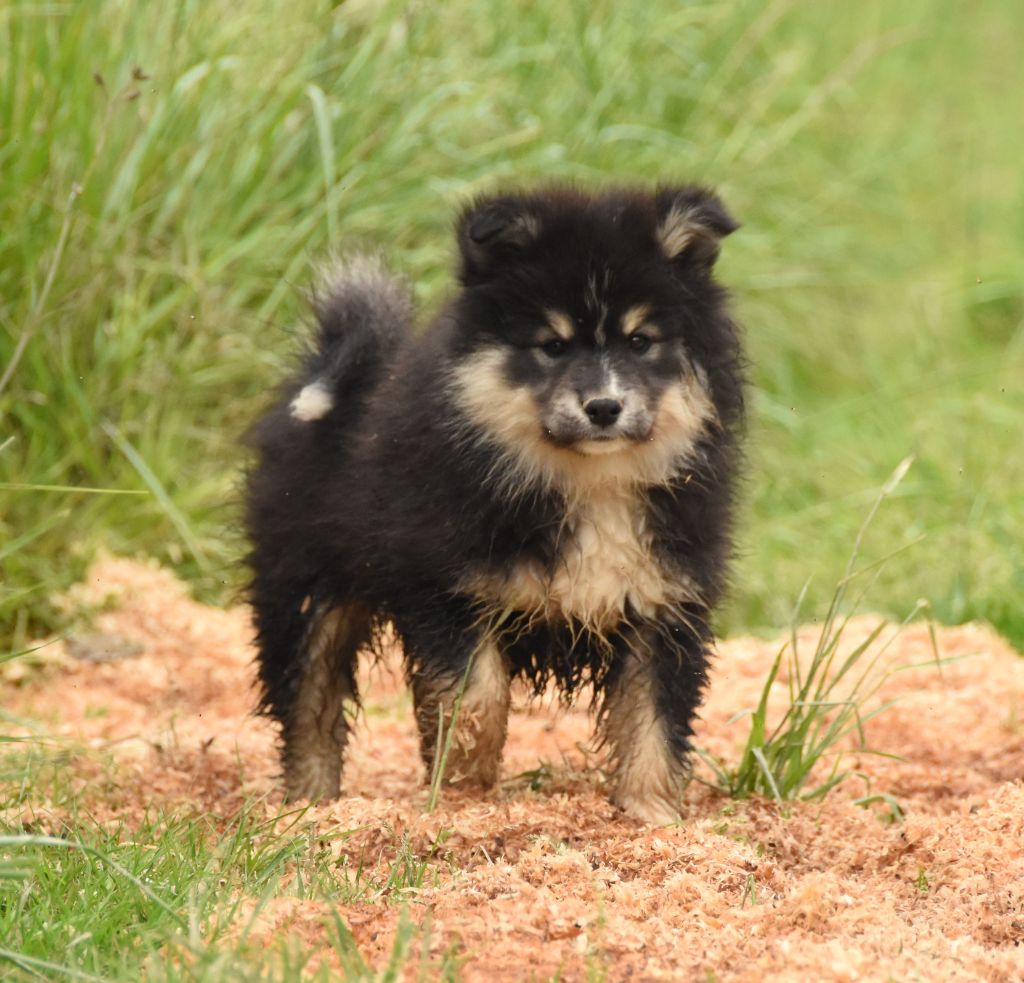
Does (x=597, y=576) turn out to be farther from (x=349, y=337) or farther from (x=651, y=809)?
(x=349, y=337)

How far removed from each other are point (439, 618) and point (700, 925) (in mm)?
1373

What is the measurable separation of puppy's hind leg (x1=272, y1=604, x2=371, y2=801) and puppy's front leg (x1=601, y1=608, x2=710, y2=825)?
97 cm

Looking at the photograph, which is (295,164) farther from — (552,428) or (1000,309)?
(1000,309)

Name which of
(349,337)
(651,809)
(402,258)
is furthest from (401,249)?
(651,809)

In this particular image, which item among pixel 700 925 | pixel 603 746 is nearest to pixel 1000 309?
pixel 603 746

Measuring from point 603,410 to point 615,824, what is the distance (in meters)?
1.10

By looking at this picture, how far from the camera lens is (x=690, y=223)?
452 cm

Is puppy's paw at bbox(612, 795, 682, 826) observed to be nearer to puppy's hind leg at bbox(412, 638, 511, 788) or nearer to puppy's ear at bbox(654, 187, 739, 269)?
puppy's hind leg at bbox(412, 638, 511, 788)

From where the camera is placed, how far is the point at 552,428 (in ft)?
14.3

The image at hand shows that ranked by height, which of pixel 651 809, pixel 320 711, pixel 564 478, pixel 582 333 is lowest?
pixel 320 711

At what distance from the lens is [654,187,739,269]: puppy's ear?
4.52 meters

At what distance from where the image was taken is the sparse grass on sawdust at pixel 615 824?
3.29 meters

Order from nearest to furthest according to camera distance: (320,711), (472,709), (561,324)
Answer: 1. (561,324)
2. (472,709)
3. (320,711)

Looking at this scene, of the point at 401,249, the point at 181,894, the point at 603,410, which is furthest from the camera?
the point at 401,249
